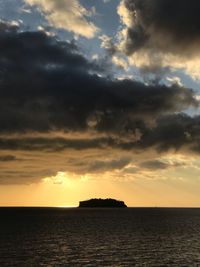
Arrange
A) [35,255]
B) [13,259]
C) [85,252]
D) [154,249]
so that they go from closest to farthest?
[13,259] → [35,255] → [85,252] → [154,249]

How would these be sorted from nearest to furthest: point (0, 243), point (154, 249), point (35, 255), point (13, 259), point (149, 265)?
1. point (149, 265)
2. point (13, 259)
3. point (35, 255)
4. point (154, 249)
5. point (0, 243)

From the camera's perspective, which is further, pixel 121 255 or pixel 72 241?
pixel 72 241

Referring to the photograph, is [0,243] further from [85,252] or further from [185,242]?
[185,242]

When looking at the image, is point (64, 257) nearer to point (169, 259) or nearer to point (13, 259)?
point (13, 259)

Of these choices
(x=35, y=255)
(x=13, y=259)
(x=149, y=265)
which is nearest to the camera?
(x=149, y=265)

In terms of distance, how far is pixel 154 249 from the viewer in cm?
10219

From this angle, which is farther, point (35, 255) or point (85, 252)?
point (85, 252)

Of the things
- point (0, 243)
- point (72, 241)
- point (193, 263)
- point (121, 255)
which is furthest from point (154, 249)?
point (0, 243)

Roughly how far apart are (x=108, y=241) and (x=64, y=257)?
111 ft

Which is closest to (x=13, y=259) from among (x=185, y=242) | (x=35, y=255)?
(x=35, y=255)

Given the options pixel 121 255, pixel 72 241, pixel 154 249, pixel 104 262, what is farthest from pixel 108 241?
pixel 104 262

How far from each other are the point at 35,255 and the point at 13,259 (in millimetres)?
6758

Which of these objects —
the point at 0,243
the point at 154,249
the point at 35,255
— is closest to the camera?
the point at 35,255

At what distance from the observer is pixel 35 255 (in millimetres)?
89625
